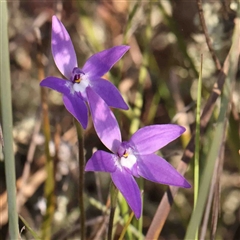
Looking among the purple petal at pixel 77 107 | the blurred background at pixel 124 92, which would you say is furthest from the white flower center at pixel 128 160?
the blurred background at pixel 124 92

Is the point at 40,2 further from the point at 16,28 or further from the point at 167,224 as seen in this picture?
the point at 167,224

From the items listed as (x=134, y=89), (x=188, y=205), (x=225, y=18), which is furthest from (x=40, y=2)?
(x=188, y=205)

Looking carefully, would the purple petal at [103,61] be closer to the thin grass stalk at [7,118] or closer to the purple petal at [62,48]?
the purple petal at [62,48]

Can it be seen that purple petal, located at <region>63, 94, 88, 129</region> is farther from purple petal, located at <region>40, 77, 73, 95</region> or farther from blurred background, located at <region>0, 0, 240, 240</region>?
blurred background, located at <region>0, 0, 240, 240</region>

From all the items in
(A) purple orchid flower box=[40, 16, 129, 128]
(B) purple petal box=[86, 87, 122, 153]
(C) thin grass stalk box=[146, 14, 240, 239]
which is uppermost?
(A) purple orchid flower box=[40, 16, 129, 128]

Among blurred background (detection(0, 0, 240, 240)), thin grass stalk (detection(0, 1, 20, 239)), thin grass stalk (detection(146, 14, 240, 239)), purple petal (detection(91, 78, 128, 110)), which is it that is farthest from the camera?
blurred background (detection(0, 0, 240, 240))

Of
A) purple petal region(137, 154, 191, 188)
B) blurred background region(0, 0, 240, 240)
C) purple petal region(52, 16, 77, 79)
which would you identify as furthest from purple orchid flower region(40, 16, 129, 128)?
blurred background region(0, 0, 240, 240)
